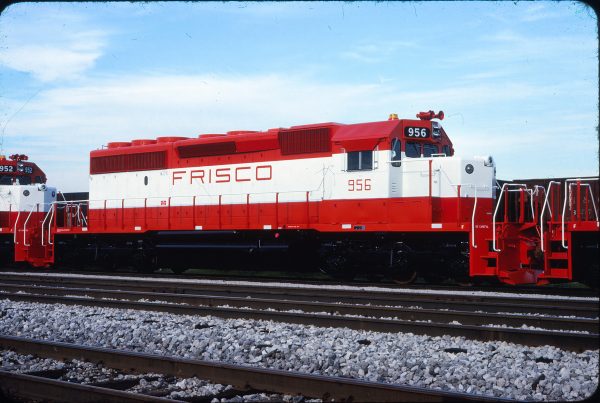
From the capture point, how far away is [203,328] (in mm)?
9219

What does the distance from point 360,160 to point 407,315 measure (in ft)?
20.4

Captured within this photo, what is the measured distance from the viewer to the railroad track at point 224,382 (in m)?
4.96

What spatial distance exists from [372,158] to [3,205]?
14241 mm

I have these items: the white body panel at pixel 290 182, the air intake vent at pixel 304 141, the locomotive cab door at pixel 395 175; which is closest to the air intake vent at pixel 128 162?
the white body panel at pixel 290 182

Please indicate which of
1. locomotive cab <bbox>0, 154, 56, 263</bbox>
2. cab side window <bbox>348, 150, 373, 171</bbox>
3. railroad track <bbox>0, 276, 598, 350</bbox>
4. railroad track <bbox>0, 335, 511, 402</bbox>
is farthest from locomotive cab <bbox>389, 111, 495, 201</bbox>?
locomotive cab <bbox>0, 154, 56, 263</bbox>

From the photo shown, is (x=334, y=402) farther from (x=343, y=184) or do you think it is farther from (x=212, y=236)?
(x=212, y=236)

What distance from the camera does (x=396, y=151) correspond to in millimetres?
15195

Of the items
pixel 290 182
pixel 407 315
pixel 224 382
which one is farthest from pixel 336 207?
pixel 224 382

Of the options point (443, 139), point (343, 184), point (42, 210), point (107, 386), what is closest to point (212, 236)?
point (343, 184)

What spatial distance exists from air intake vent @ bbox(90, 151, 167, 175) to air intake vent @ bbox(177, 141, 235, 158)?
0.75 meters

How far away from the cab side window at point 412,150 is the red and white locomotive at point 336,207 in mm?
25

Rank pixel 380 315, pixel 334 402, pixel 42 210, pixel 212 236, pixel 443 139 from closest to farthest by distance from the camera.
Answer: pixel 334 402 < pixel 380 315 < pixel 443 139 < pixel 212 236 < pixel 42 210

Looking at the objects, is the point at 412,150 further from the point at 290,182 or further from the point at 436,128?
the point at 290,182

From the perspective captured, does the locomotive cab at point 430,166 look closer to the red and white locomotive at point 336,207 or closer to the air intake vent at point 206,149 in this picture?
the red and white locomotive at point 336,207
